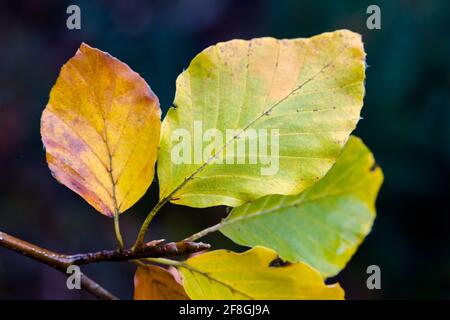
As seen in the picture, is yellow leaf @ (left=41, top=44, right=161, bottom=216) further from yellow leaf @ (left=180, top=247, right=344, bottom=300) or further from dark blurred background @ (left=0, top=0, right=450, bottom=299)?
dark blurred background @ (left=0, top=0, right=450, bottom=299)

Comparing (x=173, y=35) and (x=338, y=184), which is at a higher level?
(x=173, y=35)

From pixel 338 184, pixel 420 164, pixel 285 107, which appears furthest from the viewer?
pixel 420 164

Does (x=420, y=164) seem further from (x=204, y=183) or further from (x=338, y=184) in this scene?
(x=204, y=183)

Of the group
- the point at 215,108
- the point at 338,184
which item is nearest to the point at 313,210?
the point at 338,184

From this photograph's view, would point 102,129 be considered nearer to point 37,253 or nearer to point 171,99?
point 37,253

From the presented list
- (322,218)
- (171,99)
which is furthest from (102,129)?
(171,99)

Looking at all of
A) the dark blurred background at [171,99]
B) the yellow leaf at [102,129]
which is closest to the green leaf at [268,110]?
the yellow leaf at [102,129]

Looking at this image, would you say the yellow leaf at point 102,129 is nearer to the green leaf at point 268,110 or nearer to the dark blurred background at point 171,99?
the green leaf at point 268,110
